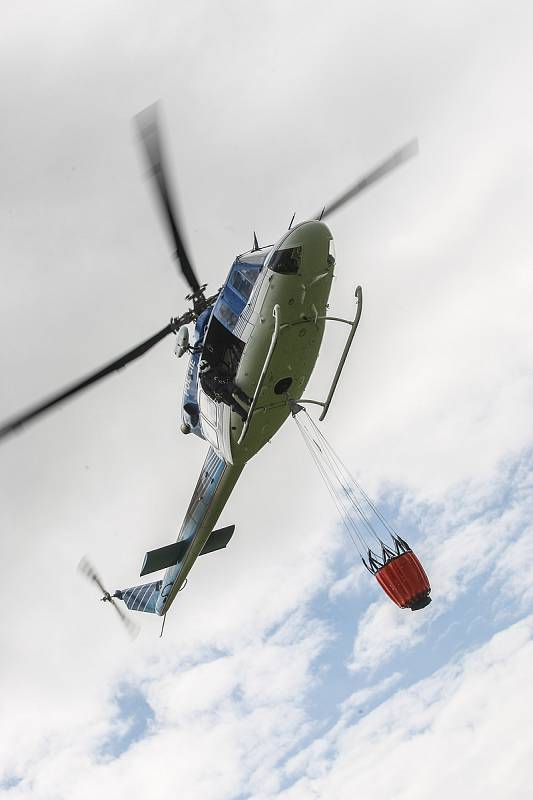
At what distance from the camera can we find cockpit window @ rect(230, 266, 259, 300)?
1633 cm

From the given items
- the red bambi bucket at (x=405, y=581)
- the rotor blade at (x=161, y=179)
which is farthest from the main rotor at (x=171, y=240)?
the red bambi bucket at (x=405, y=581)

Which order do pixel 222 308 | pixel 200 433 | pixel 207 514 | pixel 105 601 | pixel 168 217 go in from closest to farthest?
pixel 168 217, pixel 222 308, pixel 200 433, pixel 207 514, pixel 105 601

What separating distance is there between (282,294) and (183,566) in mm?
11136

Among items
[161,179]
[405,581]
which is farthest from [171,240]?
[405,581]

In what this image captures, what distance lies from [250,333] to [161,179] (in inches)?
151

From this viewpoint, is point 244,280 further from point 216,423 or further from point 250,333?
point 216,423

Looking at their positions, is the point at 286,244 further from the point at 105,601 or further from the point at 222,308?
the point at 105,601

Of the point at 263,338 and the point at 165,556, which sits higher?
the point at 165,556

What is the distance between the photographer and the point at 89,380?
16609mm

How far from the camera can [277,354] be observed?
1617cm

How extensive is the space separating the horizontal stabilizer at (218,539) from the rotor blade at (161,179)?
9.90 meters

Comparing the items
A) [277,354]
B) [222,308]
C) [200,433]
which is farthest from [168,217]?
[200,433]

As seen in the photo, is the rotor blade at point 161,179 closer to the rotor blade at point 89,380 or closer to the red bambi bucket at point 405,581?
the rotor blade at point 89,380

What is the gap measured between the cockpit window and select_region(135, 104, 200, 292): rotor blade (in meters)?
1.36
